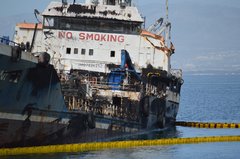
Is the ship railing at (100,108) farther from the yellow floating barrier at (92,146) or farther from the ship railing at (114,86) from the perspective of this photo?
the yellow floating barrier at (92,146)

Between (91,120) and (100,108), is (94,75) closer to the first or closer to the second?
(100,108)

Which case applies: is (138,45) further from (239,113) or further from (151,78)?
(239,113)

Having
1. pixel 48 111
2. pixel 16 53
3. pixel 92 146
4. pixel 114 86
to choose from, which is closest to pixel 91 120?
pixel 92 146

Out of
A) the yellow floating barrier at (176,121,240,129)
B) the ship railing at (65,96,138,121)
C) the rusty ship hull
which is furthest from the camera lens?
the yellow floating barrier at (176,121,240,129)

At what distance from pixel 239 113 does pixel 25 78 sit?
40.6m

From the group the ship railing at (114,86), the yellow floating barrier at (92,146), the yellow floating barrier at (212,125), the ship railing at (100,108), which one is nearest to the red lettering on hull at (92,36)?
the ship railing at (114,86)

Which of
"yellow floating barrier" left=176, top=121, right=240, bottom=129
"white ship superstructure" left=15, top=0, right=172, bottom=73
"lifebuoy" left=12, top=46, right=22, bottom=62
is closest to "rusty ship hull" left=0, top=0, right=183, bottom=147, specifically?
"white ship superstructure" left=15, top=0, right=172, bottom=73

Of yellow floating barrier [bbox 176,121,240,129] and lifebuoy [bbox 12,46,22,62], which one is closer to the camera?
lifebuoy [bbox 12,46,22,62]

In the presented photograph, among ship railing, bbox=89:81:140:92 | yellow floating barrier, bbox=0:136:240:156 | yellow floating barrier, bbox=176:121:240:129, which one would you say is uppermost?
ship railing, bbox=89:81:140:92

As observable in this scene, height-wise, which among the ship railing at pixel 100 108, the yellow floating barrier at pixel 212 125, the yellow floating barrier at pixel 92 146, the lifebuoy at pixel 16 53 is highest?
the lifebuoy at pixel 16 53

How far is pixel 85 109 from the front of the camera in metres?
31.4

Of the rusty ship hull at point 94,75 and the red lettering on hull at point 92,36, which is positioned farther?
the red lettering on hull at point 92,36

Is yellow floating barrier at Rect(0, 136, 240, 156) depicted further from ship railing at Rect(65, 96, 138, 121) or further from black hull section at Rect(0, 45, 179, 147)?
ship railing at Rect(65, 96, 138, 121)

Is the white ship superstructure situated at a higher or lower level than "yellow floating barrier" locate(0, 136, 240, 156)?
higher
